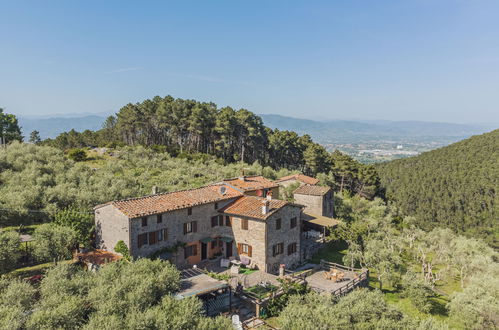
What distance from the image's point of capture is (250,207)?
30438mm

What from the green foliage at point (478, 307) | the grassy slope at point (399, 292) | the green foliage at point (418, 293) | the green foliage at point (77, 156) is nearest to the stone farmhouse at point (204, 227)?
the grassy slope at point (399, 292)

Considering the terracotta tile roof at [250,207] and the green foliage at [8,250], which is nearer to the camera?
the green foliage at [8,250]

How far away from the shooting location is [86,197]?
33.2 metres

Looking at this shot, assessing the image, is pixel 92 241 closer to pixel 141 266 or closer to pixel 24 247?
pixel 24 247

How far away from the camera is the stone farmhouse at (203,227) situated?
85.2 feet

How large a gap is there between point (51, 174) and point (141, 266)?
1161 inches

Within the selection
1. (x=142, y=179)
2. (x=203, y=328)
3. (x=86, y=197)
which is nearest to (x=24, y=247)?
(x=86, y=197)

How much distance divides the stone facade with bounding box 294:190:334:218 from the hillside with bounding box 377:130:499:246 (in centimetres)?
4114

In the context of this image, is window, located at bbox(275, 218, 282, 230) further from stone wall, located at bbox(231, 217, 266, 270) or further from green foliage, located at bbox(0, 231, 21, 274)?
green foliage, located at bbox(0, 231, 21, 274)

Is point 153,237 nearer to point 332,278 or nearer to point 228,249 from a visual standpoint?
point 228,249

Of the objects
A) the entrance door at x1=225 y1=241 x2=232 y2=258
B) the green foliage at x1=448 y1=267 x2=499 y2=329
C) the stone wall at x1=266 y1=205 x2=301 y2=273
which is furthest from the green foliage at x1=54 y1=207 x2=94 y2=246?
the green foliage at x1=448 y1=267 x2=499 y2=329

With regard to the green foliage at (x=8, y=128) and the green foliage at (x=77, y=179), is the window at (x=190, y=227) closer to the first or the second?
the green foliage at (x=77, y=179)

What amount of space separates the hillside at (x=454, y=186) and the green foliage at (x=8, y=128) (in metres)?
86.3

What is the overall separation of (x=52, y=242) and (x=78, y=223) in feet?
10.1
